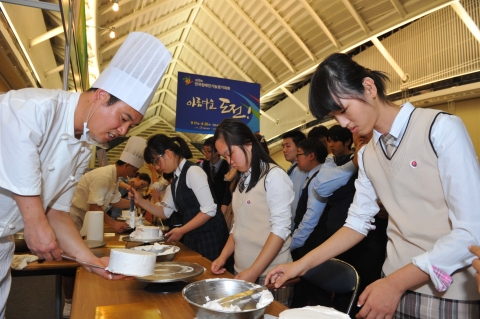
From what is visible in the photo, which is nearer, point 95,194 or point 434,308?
point 434,308

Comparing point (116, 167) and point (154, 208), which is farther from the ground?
point (116, 167)

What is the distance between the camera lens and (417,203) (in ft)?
3.79

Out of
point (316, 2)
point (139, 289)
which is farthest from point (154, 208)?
point (316, 2)

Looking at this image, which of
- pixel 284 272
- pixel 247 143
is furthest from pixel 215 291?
pixel 247 143

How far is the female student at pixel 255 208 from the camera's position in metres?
1.65

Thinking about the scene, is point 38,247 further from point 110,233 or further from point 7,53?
point 7,53

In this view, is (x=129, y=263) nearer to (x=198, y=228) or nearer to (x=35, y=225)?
(x=35, y=225)

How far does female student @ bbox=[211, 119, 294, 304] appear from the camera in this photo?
1.65m

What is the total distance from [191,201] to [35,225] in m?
1.59

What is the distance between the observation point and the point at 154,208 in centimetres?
313

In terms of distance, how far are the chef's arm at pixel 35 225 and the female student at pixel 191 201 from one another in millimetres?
1305

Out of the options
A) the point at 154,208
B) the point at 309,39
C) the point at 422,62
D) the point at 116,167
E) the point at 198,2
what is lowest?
the point at 154,208

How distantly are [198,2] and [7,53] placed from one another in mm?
9010

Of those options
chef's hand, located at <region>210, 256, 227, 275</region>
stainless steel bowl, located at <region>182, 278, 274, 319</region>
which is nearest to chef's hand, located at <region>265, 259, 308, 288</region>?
stainless steel bowl, located at <region>182, 278, 274, 319</region>
